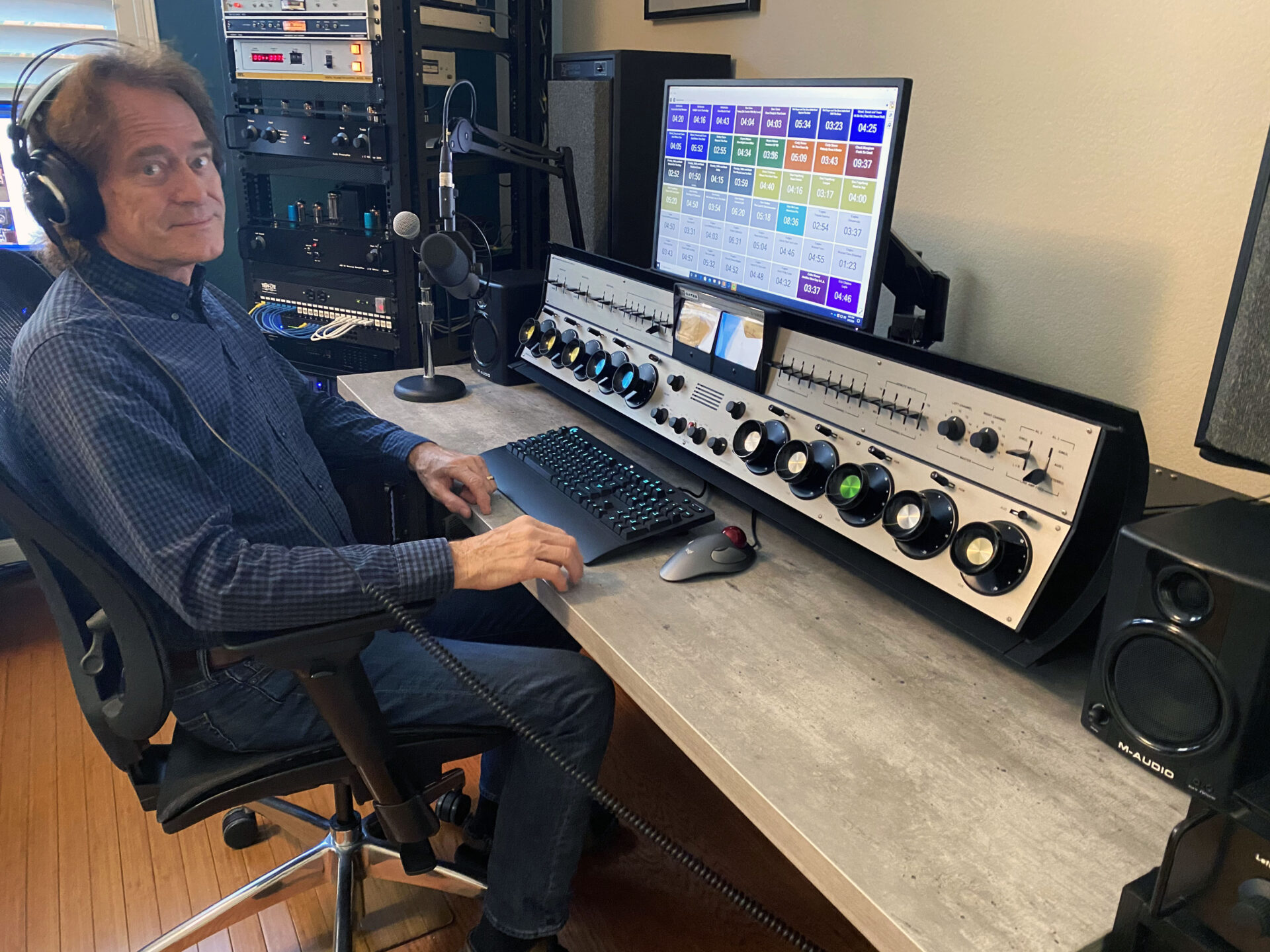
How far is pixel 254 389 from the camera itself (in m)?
1.21

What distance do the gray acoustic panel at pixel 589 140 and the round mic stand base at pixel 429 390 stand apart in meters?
0.42

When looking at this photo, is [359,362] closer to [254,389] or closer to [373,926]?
[254,389]

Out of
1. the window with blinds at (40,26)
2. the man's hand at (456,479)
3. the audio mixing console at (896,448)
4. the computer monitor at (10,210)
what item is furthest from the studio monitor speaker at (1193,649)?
the window with blinds at (40,26)

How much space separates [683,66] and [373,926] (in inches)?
66.2

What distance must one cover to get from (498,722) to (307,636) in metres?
0.30

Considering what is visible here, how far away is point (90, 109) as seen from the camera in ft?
3.41

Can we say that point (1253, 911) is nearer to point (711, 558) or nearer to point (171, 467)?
point (711, 558)

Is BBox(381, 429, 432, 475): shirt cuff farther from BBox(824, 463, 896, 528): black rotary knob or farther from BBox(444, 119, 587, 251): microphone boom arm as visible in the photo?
BBox(824, 463, 896, 528): black rotary knob

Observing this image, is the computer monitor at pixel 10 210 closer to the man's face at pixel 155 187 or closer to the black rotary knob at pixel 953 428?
the man's face at pixel 155 187

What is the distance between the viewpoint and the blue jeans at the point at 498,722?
108 cm

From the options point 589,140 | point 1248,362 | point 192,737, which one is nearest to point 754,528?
point 1248,362

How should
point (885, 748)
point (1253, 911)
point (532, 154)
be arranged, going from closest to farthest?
1. point (1253, 911)
2. point (885, 748)
3. point (532, 154)

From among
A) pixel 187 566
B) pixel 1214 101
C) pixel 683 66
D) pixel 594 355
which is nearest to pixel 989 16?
pixel 1214 101

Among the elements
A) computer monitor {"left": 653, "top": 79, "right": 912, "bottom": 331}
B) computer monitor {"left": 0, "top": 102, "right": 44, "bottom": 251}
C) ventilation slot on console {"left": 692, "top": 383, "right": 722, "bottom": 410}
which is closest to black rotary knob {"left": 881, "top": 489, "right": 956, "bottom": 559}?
computer monitor {"left": 653, "top": 79, "right": 912, "bottom": 331}
